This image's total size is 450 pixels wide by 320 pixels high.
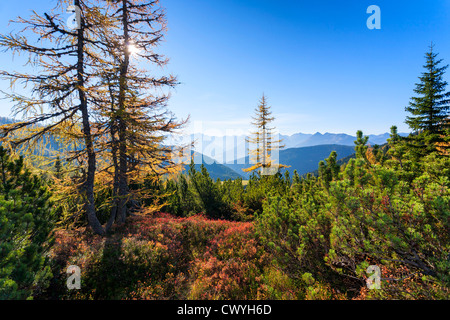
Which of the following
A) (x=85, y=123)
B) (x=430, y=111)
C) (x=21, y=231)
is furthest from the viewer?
(x=430, y=111)

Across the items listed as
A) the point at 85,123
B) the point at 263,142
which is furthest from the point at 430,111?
the point at 85,123

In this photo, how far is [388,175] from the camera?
2967 mm

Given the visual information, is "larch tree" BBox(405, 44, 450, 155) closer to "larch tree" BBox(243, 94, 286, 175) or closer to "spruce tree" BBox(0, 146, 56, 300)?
"larch tree" BBox(243, 94, 286, 175)

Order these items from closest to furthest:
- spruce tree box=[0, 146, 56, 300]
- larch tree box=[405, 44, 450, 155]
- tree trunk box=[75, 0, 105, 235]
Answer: spruce tree box=[0, 146, 56, 300], tree trunk box=[75, 0, 105, 235], larch tree box=[405, 44, 450, 155]

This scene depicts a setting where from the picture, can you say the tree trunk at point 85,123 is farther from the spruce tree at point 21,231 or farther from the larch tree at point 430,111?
the larch tree at point 430,111

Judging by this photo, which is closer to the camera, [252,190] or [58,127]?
[58,127]

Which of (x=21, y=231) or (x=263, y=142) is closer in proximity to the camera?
(x=21, y=231)

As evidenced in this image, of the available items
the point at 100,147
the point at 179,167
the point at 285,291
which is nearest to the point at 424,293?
the point at 285,291

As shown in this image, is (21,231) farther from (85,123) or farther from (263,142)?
(263,142)

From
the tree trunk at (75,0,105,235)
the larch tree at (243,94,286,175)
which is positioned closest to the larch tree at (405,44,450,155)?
the larch tree at (243,94,286,175)

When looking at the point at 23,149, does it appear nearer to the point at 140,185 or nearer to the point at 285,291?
the point at 140,185

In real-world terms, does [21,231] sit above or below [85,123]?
below

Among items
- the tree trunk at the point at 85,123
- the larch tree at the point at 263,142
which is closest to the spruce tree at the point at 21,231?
the tree trunk at the point at 85,123
